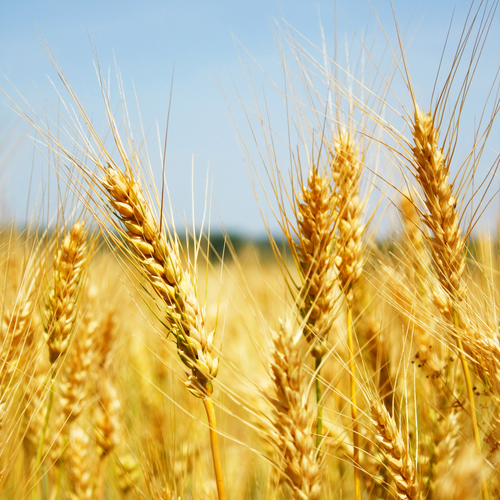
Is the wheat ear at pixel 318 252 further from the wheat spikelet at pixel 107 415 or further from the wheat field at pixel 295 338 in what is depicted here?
the wheat spikelet at pixel 107 415

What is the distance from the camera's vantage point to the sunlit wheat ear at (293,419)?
0.98 m

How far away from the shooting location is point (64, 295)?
151 centimetres

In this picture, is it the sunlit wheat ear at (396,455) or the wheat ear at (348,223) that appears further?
the wheat ear at (348,223)

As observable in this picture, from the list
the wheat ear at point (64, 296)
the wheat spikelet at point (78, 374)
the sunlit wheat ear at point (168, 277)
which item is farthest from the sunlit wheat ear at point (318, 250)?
the wheat spikelet at point (78, 374)

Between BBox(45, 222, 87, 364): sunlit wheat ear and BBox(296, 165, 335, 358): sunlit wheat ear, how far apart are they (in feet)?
3.05

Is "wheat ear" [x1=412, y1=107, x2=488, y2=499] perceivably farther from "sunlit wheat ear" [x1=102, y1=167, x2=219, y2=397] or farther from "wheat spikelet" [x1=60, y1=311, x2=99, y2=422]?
"wheat spikelet" [x1=60, y1=311, x2=99, y2=422]

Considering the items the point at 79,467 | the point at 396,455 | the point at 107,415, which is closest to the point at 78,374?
the point at 107,415

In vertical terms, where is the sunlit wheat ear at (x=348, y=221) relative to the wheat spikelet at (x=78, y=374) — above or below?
above

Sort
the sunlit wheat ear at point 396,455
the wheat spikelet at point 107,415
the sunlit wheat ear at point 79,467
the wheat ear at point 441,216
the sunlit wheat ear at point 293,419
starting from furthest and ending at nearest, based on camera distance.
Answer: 1. the wheat spikelet at point 107,415
2. the sunlit wheat ear at point 79,467
3. the wheat ear at point 441,216
4. the sunlit wheat ear at point 396,455
5. the sunlit wheat ear at point 293,419

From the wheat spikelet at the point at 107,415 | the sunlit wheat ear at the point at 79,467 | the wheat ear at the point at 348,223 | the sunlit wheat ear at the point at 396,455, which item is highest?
the wheat ear at the point at 348,223

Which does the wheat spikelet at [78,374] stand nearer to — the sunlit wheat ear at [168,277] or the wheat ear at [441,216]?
the sunlit wheat ear at [168,277]

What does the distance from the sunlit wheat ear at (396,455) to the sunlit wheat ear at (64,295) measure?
1195 millimetres

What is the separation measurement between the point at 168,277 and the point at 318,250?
0.52 meters

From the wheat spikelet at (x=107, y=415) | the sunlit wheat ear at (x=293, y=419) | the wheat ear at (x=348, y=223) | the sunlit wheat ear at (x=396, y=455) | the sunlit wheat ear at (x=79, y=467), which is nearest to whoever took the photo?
the sunlit wheat ear at (x=293, y=419)
